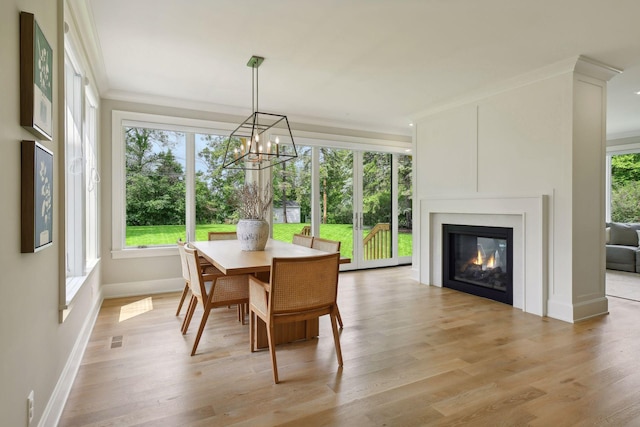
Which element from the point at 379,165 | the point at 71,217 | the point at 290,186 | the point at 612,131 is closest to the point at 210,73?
the point at 71,217

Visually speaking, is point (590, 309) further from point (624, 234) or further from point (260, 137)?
point (260, 137)

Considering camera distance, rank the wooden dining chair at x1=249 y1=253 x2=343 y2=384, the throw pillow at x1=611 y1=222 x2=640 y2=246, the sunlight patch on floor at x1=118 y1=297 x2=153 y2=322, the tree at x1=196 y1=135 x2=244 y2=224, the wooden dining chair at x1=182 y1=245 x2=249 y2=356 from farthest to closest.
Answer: the throw pillow at x1=611 y1=222 x2=640 y2=246 → the tree at x1=196 y1=135 x2=244 y2=224 → the sunlight patch on floor at x1=118 y1=297 x2=153 y2=322 → the wooden dining chair at x1=182 y1=245 x2=249 y2=356 → the wooden dining chair at x1=249 y1=253 x2=343 y2=384

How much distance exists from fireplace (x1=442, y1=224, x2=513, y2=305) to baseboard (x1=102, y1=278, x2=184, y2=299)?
3.70m

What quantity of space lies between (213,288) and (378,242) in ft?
14.0

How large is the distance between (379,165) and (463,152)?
216 centimetres

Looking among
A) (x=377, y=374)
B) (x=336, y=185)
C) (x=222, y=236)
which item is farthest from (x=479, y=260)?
(x=222, y=236)

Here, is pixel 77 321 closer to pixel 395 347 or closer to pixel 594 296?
pixel 395 347

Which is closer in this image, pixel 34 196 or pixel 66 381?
pixel 34 196

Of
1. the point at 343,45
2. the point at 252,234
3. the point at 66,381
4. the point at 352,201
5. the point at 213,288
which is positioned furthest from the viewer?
the point at 352,201

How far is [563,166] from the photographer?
11.6 ft

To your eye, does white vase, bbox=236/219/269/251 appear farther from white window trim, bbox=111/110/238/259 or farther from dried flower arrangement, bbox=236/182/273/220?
white window trim, bbox=111/110/238/259

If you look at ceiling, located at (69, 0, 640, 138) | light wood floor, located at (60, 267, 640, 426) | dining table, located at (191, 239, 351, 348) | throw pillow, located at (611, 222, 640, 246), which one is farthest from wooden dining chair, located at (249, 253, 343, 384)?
throw pillow, located at (611, 222, 640, 246)

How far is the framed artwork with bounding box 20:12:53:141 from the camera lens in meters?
1.46

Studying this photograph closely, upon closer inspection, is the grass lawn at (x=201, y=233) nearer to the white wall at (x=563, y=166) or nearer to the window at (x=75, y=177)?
the window at (x=75, y=177)
